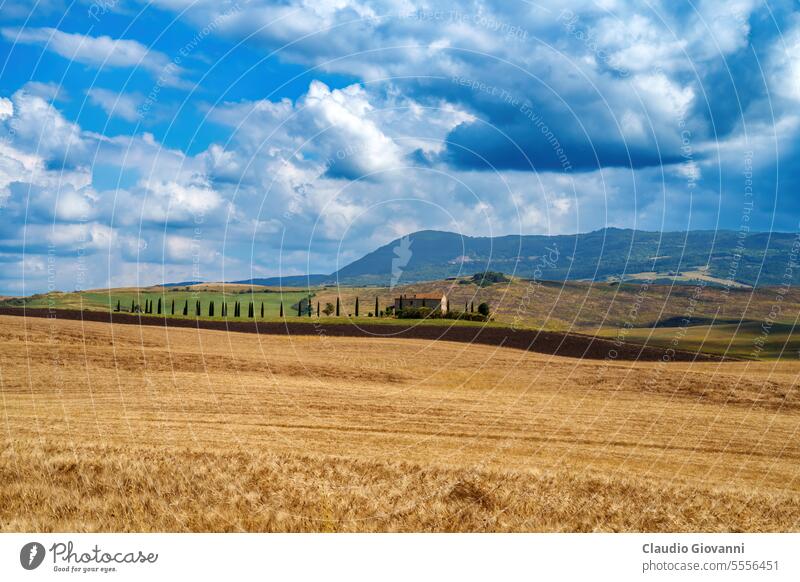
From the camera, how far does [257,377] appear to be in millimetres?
44438

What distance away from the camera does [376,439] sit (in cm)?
2702

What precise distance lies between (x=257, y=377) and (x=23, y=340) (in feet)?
66.5

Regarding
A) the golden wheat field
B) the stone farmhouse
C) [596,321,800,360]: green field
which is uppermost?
the stone farmhouse

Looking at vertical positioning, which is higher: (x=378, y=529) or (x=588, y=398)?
(x=378, y=529)

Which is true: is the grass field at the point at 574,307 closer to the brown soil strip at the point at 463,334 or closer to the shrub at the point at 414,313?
the shrub at the point at 414,313

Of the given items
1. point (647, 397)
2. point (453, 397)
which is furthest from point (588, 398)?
point (453, 397)

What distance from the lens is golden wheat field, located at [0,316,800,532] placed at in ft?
42.8

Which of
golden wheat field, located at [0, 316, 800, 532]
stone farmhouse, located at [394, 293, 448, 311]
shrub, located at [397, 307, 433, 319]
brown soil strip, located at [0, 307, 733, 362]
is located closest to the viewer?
golden wheat field, located at [0, 316, 800, 532]

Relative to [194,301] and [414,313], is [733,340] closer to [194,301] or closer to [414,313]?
[414,313]

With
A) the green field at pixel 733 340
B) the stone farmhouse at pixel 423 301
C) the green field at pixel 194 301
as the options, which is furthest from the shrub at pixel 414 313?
the green field at pixel 194 301

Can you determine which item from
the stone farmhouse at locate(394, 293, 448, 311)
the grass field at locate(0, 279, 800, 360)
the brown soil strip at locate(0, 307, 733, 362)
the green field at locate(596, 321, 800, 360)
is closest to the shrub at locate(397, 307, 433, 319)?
the grass field at locate(0, 279, 800, 360)

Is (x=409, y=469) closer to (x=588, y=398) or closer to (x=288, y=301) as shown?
(x=588, y=398)

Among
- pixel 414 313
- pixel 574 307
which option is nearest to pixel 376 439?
pixel 414 313

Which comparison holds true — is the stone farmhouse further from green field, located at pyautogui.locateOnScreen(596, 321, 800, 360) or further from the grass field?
green field, located at pyautogui.locateOnScreen(596, 321, 800, 360)
